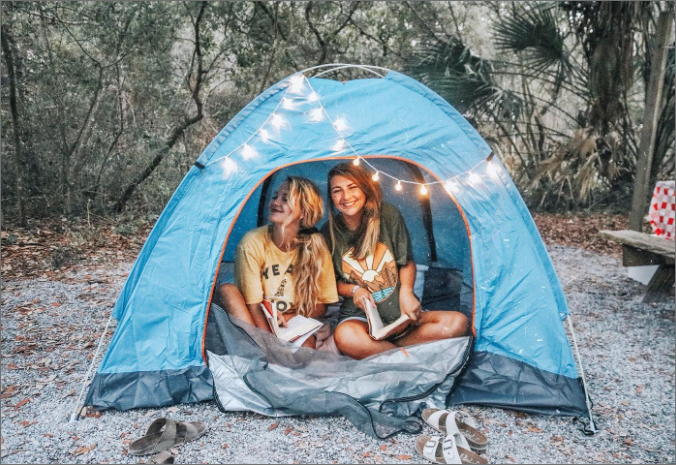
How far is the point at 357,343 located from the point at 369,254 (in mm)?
519

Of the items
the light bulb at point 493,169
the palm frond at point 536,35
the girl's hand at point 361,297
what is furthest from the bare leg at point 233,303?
the palm frond at point 536,35

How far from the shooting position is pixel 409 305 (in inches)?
113

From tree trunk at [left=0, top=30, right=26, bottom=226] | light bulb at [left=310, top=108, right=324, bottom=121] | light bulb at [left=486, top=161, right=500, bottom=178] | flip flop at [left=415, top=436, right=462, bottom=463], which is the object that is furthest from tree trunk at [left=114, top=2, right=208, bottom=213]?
flip flop at [left=415, top=436, right=462, bottom=463]

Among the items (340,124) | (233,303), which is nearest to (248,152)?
(340,124)

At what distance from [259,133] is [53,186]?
4.60 meters

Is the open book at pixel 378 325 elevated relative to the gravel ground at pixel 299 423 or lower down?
elevated

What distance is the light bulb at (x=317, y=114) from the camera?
8.62ft

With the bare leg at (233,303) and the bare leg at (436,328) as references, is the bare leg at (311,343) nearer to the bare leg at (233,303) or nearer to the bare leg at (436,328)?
the bare leg at (233,303)

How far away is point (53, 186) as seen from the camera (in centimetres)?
617

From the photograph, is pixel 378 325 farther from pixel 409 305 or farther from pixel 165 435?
pixel 165 435

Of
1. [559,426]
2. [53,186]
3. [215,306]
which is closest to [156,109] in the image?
[53,186]

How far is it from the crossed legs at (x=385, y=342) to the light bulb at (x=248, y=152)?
0.98 metres

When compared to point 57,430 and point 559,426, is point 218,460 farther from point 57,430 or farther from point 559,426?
point 559,426

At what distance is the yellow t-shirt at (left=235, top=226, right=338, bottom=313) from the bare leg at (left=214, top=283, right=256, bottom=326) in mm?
31
